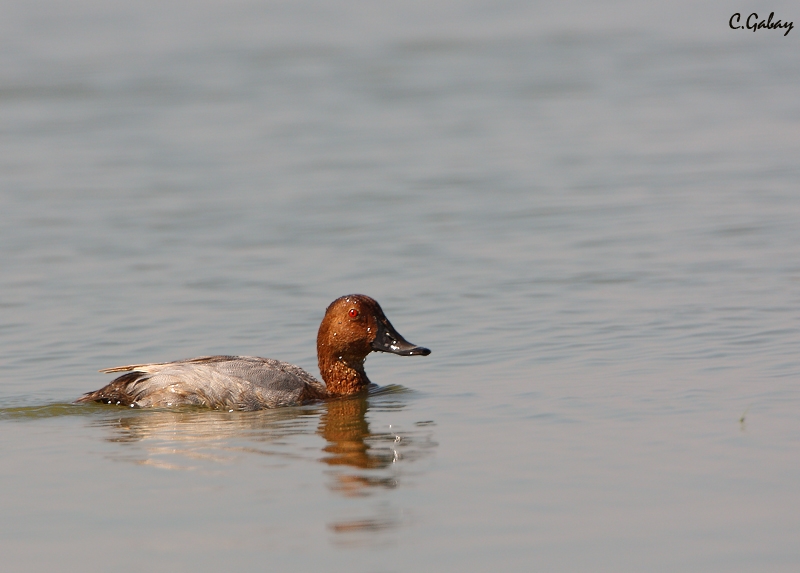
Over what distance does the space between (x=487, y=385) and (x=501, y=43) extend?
2313cm

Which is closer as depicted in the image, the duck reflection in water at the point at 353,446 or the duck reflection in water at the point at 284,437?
the duck reflection in water at the point at 353,446

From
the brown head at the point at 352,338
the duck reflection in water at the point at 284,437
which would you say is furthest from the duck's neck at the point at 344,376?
the duck reflection in water at the point at 284,437

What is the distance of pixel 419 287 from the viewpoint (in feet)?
47.5

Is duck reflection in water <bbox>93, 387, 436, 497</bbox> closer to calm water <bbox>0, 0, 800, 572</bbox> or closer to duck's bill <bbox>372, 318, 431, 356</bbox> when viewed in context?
calm water <bbox>0, 0, 800, 572</bbox>

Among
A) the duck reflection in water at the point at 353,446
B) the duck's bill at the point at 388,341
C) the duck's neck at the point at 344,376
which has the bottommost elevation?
the duck reflection in water at the point at 353,446

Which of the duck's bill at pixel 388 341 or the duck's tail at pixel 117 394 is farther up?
the duck's bill at pixel 388 341

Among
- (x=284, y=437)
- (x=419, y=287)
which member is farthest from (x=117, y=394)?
(x=419, y=287)

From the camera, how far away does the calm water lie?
6.95 m

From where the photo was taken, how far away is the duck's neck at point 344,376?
36.4 feet

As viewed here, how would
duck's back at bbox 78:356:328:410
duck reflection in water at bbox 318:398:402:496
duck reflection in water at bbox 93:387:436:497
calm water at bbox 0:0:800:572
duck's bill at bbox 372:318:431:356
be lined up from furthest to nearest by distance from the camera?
duck's bill at bbox 372:318:431:356, duck's back at bbox 78:356:328:410, duck reflection in water at bbox 93:387:436:497, duck reflection in water at bbox 318:398:402:496, calm water at bbox 0:0:800:572

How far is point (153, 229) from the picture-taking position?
17.5 m

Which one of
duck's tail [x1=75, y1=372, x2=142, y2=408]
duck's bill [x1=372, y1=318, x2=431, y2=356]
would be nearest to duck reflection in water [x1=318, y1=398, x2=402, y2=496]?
duck's bill [x1=372, y1=318, x2=431, y2=356]

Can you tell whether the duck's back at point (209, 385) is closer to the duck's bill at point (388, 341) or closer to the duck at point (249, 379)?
the duck at point (249, 379)

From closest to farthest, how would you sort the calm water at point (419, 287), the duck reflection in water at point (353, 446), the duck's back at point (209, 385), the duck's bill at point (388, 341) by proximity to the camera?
the calm water at point (419, 287) < the duck reflection in water at point (353, 446) < the duck's back at point (209, 385) < the duck's bill at point (388, 341)
